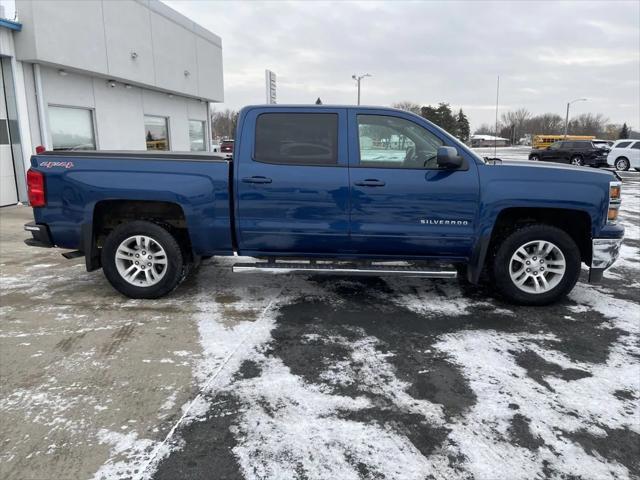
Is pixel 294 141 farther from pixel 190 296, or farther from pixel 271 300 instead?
pixel 190 296

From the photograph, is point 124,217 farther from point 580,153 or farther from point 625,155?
point 580,153

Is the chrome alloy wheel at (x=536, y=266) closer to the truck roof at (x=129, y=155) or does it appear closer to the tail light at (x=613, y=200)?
the tail light at (x=613, y=200)

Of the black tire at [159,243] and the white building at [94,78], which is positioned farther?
the white building at [94,78]

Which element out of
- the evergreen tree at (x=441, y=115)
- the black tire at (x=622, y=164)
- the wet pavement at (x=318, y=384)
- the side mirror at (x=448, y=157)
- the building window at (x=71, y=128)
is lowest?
the wet pavement at (x=318, y=384)

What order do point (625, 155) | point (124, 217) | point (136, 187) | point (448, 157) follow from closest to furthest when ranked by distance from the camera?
1. point (448, 157)
2. point (136, 187)
3. point (124, 217)
4. point (625, 155)

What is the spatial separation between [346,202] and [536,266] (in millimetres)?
2007

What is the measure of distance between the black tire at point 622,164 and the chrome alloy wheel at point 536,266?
2526 cm

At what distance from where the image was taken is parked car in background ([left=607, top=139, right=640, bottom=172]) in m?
25.0

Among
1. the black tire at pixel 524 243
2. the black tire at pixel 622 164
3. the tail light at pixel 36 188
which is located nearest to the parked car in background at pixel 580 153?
the black tire at pixel 622 164

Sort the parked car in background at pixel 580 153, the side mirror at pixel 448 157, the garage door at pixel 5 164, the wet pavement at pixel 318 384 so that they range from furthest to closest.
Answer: the parked car in background at pixel 580 153, the garage door at pixel 5 164, the side mirror at pixel 448 157, the wet pavement at pixel 318 384

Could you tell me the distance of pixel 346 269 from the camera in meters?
4.85

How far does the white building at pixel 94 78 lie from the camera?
36.1ft

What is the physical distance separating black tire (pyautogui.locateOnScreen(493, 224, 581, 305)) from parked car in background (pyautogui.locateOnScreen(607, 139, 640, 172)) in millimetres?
24861

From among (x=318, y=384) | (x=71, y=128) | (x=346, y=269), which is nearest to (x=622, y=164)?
(x=71, y=128)
